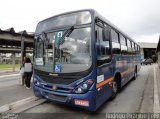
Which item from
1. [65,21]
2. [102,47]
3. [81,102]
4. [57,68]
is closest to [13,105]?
[57,68]

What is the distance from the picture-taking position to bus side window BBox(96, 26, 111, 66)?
497 cm

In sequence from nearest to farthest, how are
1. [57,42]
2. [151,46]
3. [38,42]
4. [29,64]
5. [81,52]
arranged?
[81,52]
[57,42]
[38,42]
[29,64]
[151,46]

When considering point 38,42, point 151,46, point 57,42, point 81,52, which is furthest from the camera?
point 151,46

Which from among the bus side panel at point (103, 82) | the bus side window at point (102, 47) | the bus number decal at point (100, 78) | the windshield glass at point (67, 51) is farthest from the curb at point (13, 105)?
the bus side window at point (102, 47)

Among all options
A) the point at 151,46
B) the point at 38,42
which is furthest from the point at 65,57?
the point at 151,46

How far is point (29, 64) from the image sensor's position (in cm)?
893

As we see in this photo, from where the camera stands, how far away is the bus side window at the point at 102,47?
4.97 m

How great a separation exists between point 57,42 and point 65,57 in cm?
55

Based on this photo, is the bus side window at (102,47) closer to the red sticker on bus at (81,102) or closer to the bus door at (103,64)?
the bus door at (103,64)

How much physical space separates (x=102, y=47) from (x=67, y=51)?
111 centimetres

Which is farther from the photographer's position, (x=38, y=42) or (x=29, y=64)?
(x=29, y=64)

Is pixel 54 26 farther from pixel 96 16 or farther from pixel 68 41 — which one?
pixel 96 16

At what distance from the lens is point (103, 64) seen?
208 inches

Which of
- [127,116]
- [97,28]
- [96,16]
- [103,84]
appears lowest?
[127,116]
